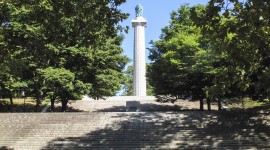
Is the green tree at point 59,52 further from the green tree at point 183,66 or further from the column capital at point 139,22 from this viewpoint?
the column capital at point 139,22

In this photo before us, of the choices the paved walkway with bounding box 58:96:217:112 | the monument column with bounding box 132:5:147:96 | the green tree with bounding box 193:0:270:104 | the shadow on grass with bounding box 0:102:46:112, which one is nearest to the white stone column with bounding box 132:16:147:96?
the monument column with bounding box 132:5:147:96

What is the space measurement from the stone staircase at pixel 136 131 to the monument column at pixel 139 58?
26.1m

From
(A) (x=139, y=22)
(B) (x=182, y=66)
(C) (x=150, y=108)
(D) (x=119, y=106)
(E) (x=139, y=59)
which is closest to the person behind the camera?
(B) (x=182, y=66)

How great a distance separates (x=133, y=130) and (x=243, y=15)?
472 inches

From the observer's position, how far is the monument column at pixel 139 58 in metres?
51.1

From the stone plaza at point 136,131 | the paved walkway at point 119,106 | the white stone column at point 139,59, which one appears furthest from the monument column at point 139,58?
the stone plaza at point 136,131

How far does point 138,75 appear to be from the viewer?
50.9 metres

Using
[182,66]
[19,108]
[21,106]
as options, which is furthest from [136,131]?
[21,106]

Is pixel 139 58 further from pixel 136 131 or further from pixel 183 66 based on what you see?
pixel 136 131

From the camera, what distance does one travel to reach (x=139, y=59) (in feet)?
169

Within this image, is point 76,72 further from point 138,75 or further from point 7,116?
point 138,75

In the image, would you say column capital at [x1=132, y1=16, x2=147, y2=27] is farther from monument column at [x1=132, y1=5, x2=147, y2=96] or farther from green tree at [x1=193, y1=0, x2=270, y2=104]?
green tree at [x1=193, y1=0, x2=270, y2=104]

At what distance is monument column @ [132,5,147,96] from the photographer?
5106cm

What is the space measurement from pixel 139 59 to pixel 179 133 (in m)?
31.2
